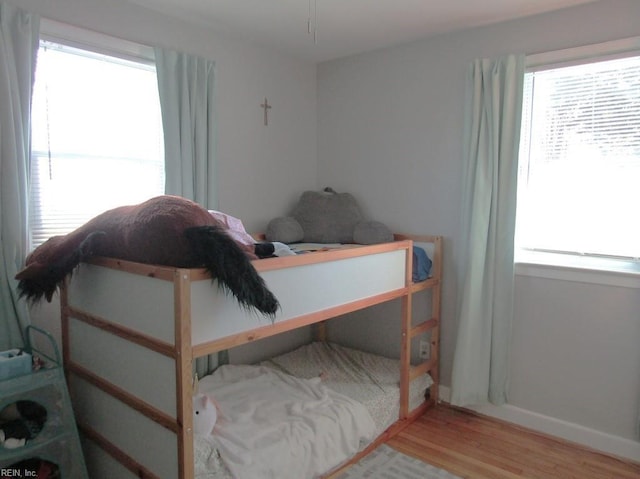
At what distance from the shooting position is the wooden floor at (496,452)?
2201 millimetres

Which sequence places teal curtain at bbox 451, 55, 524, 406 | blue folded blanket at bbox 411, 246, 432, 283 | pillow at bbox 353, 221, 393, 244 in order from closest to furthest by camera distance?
teal curtain at bbox 451, 55, 524, 406, blue folded blanket at bbox 411, 246, 432, 283, pillow at bbox 353, 221, 393, 244

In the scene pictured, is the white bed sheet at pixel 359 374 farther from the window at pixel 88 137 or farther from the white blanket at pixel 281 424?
the window at pixel 88 137

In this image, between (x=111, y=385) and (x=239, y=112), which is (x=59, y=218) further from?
(x=239, y=112)

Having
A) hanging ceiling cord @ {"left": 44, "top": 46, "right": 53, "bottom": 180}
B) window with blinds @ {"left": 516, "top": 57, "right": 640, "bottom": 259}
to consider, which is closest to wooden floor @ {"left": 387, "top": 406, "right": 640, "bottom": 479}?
window with blinds @ {"left": 516, "top": 57, "right": 640, "bottom": 259}

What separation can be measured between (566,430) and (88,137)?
9.75 ft

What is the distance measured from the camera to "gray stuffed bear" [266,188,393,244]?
294cm

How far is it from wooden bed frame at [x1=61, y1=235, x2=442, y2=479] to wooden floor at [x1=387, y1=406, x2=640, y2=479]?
2.98 ft

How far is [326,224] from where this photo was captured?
3047 mm

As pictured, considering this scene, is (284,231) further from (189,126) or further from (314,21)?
(314,21)

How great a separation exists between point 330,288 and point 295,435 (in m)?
0.67

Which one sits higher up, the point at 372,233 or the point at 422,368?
the point at 372,233

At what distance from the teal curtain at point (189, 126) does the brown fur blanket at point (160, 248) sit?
0.82 meters

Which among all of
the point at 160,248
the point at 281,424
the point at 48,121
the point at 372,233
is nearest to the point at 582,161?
the point at 372,233

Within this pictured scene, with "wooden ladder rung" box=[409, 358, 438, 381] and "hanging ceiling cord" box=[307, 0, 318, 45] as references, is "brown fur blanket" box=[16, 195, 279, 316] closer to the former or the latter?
"hanging ceiling cord" box=[307, 0, 318, 45]
